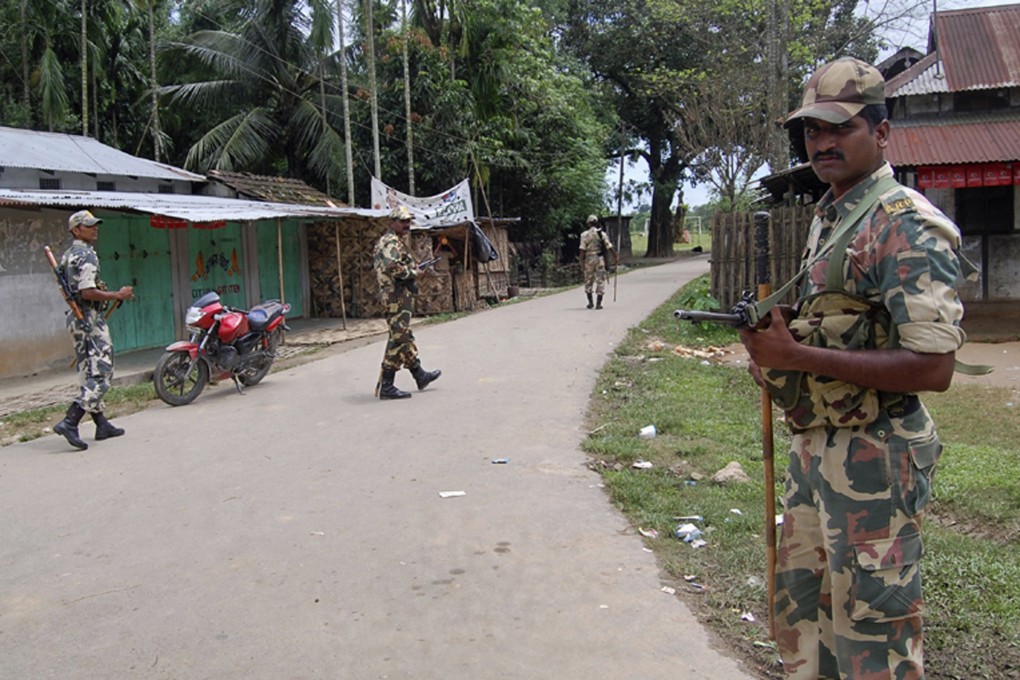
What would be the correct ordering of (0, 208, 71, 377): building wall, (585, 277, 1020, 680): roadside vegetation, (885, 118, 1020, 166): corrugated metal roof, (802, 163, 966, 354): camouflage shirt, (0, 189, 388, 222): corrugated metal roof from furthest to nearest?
1. (885, 118, 1020, 166): corrugated metal roof
2. (0, 208, 71, 377): building wall
3. (0, 189, 388, 222): corrugated metal roof
4. (585, 277, 1020, 680): roadside vegetation
5. (802, 163, 966, 354): camouflage shirt

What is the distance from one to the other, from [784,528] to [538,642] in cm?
133

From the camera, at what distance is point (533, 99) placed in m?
26.0

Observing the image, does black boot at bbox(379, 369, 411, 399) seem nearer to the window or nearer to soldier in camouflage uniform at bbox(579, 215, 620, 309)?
soldier in camouflage uniform at bbox(579, 215, 620, 309)

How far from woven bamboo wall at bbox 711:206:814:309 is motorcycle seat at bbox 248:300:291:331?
7.02 m

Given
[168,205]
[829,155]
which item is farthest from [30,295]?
[829,155]

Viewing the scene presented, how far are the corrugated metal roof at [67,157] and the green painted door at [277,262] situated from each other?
65.9 inches

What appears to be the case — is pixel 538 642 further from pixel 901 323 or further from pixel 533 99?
pixel 533 99

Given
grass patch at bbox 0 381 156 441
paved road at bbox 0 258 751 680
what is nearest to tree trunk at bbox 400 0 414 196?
grass patch at bbox 0 381 156 441

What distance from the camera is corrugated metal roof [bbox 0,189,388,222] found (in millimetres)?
10953

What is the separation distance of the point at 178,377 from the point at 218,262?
746cm

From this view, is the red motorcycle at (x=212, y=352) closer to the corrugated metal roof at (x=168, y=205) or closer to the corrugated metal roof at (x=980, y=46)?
the corrugated metal roof at (x=168, y=205)

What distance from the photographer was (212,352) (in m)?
9.41

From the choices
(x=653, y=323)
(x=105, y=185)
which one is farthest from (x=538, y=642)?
(x=105, y=185)

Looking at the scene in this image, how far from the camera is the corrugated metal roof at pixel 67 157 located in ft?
48.1
